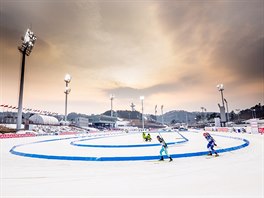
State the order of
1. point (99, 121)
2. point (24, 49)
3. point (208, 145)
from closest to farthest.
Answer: point (208, 145)
point (24, 49)
point (99, 121)

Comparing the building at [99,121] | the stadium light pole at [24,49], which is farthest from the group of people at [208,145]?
the building at [99,121]

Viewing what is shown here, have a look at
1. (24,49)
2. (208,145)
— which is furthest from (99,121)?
(208,145)

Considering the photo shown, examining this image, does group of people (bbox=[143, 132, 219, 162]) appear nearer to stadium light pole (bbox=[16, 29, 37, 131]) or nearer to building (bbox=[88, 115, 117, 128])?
stadium light pole (bbox=[16, 29, 37, 131])

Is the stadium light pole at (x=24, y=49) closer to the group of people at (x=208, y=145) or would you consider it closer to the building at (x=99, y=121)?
the group of people at (x=208, y=145)

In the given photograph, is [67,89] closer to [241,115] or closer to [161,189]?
[161,189]

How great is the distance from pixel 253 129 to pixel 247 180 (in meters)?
31.9


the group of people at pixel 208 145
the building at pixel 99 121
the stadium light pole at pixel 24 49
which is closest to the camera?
the group of people at pixel 208 145

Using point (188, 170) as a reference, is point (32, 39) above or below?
above

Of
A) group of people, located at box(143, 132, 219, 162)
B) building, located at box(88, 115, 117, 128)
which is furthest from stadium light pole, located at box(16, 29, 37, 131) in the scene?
building, located at box(88, 115, 117, 128)

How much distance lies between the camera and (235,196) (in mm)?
4039

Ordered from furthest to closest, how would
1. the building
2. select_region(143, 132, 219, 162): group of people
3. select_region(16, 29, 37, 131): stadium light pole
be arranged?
1. the building
2. select_region(16, 29, 37, 131): stadium light pole
3. select_region(143, 132, 219, 162): group of people

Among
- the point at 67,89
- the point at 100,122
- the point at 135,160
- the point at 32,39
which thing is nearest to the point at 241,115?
the point at 100,122

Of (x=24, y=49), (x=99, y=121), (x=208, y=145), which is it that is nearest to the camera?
(x=208, y=145)

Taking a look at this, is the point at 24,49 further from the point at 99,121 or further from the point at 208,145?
the point at 99,121
